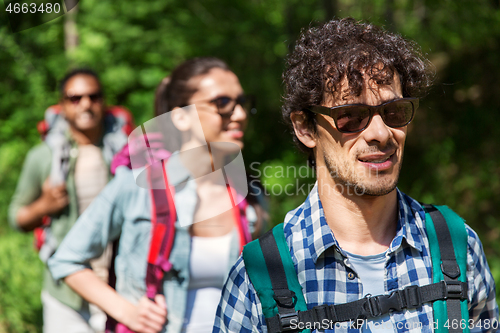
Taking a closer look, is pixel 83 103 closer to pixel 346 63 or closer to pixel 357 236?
pixel 346 63

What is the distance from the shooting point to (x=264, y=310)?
1.41 m

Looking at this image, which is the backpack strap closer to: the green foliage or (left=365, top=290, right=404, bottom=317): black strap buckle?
(left=365, top=290, right=404, bottom=317): black strap buckle

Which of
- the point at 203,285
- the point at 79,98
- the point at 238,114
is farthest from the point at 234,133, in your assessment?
the point at 79,98

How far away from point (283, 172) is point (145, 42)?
3.02 metres

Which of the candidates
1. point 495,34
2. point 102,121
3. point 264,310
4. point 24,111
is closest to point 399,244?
point 264,310

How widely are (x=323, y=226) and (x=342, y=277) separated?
0.19 m

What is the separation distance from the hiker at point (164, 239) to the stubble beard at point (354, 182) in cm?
79

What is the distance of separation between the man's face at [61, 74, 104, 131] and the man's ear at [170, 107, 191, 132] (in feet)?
3.67

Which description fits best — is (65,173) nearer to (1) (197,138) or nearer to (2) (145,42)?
(1) (197,138)

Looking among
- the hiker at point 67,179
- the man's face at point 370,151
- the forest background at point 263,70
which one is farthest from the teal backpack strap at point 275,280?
the forest background at point 263,70

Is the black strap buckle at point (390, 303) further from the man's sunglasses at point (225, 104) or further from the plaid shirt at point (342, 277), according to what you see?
the man's sunglasses at point (225, 104)

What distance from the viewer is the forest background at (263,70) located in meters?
5.43

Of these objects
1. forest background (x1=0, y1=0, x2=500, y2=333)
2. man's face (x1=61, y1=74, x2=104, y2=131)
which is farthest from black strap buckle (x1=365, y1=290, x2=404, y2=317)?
forest background (x1=0, y1=0, x2=500, y2=333)

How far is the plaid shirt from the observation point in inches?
58.0
